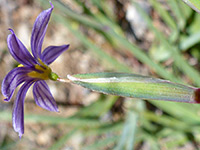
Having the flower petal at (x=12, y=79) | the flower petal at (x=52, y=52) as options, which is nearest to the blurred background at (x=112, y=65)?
the flower petal at (x=52, y=52)

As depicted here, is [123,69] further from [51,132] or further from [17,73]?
[51,132]

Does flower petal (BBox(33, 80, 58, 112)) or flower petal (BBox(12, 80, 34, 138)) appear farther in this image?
flower petal (BBox(33, 80, 58, 112))

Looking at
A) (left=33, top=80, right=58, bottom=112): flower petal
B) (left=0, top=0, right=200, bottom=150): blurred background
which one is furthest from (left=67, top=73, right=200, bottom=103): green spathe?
(left=0, top=0, right=200, bottom=150): blurred background

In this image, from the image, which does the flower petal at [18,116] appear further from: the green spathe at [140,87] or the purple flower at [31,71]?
the green spathe at [140,87]

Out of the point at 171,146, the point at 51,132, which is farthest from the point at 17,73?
the point at 51,132

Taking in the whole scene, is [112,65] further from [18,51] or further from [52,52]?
[18,51]

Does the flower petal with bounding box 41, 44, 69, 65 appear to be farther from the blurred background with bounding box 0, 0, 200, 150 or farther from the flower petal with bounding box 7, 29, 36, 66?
the blurred background with bounding box 0, 0, 200, 150

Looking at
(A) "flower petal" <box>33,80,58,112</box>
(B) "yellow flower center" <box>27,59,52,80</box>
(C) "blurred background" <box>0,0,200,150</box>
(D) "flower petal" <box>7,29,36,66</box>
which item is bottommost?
(C) "blurred background" <box>0,0,200,150</box>

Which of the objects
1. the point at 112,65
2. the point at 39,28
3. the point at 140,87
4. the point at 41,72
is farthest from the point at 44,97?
the point at 112,65
